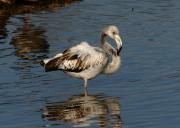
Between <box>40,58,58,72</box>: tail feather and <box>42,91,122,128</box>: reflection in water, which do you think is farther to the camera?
<box>40,58,58,72</box>: tail feather

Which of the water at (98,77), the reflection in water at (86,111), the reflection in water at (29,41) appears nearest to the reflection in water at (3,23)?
the water at (98,77)

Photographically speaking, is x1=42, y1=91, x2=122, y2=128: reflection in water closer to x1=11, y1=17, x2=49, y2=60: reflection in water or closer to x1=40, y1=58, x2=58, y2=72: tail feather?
x1=40, y1=58, x2=58, y2=72: tail feather

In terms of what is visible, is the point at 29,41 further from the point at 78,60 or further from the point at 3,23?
the point at 78,60

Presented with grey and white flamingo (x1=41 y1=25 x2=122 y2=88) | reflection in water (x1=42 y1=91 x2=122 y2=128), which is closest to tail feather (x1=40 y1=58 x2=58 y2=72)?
grey and white flamingo (x1=41 y1=25 x2=122 y2=88)

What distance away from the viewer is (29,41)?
61.5 ft

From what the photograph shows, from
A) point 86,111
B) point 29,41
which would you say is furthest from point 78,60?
point 29,41

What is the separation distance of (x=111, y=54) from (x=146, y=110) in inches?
90.5

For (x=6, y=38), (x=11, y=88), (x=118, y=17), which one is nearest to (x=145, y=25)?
(x=118, y=17)

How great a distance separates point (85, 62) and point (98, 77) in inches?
51.6

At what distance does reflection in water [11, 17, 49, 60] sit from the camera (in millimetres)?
17344

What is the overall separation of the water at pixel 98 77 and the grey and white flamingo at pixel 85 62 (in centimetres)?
30

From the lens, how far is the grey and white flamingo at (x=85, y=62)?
14.1 meters

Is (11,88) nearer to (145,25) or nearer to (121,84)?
(121,84)

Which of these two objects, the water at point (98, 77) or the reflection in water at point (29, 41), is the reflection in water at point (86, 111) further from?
the reflection in water at point (29, 41)
